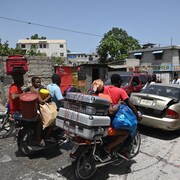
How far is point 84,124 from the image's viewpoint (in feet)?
11.1

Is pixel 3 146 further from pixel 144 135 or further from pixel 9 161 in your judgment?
pixel 144 135

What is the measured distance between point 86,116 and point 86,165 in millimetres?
955

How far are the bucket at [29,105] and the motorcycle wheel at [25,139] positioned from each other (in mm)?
401

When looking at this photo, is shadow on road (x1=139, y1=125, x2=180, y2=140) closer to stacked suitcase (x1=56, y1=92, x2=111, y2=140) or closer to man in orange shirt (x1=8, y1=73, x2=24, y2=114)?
stacked suitcase (x1=56, y1=92, x2=111, y2=140)

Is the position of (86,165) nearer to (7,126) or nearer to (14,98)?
(14,98)

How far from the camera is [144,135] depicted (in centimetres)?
639

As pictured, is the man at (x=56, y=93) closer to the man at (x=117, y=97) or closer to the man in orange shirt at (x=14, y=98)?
the man in orange shirt at (x=14, y=98)

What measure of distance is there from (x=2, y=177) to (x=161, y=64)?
1219 inches

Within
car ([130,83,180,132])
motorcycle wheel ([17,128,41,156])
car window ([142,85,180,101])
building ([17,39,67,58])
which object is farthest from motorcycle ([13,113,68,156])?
building ([17,39,67,58])

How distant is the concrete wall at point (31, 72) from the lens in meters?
10.4

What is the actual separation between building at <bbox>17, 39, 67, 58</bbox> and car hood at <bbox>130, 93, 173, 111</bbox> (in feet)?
240

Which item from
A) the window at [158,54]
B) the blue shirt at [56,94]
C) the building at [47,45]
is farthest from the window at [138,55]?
the building at [47,45]

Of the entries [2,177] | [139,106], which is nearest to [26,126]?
[2,177]

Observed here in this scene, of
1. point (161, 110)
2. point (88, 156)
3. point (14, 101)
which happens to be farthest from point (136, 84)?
point (88, 156)
